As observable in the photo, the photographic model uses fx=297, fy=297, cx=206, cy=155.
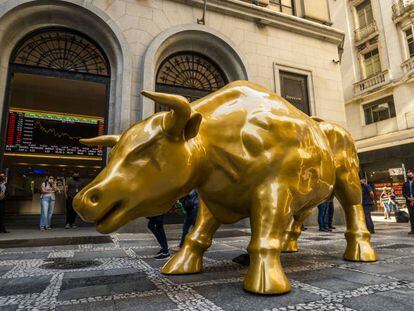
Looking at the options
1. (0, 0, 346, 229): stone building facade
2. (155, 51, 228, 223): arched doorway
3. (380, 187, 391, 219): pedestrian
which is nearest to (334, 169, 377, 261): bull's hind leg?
(0, 0, 346, 229): stone building facade

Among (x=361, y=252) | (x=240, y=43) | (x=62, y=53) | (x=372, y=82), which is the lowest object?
(x=361, y=252)

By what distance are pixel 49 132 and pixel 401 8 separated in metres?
21.5

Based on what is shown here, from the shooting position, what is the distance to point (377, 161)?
19.1 metres

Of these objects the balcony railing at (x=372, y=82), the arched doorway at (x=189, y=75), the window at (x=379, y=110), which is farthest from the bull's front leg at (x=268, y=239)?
the balcony railing at (x=372, y=82)

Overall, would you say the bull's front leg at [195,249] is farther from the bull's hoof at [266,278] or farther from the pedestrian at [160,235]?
the pedestrian at [160,235]

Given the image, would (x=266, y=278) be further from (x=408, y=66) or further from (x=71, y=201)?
(x=408, y=66)

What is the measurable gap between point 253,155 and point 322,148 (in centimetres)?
92

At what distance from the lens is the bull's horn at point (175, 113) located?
7.09ft

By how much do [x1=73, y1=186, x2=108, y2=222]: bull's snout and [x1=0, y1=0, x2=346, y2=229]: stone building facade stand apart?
6.47m

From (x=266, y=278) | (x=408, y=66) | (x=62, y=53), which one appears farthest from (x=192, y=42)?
(x=408, y=66)

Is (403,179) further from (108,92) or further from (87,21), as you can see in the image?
(87,21)

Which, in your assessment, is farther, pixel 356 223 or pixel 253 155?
pixel 356 223

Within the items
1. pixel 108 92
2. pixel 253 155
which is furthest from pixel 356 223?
pixel 108 92

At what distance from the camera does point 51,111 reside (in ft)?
44.1
